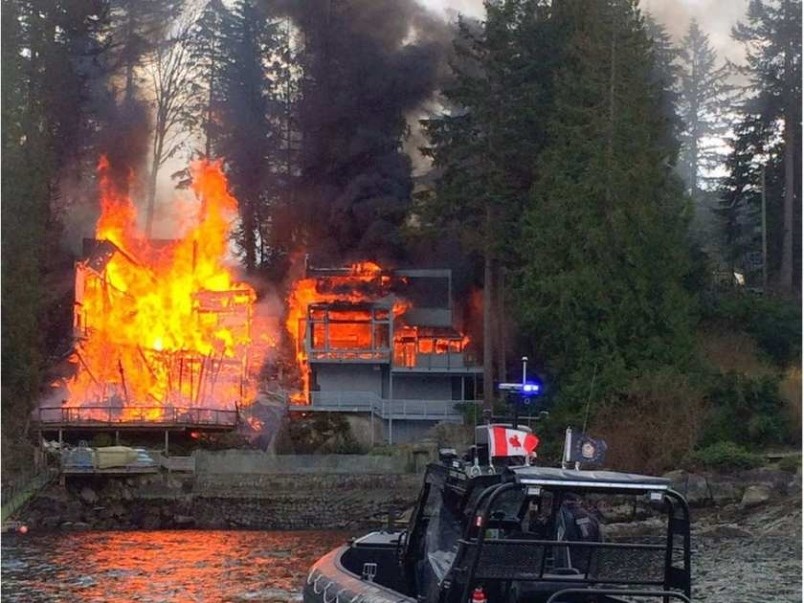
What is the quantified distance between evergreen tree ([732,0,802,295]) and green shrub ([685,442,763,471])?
19.0 metres

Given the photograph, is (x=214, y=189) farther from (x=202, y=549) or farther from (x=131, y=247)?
(x=202, y=549)

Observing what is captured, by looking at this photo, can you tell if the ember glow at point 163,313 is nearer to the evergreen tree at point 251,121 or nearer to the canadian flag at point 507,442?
the evergreen tree at point 251,121

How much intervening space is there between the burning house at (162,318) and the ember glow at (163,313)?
0.05 meters

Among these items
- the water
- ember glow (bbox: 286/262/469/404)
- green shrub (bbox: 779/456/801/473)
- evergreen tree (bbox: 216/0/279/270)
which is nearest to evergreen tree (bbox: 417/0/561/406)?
ember glow (bbox: 286/262/469/404)

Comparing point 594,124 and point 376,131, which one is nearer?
point 594,124

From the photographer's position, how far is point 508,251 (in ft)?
190

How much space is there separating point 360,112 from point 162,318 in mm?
16490

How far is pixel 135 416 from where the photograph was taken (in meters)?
55.8

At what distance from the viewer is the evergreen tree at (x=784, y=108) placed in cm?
6506

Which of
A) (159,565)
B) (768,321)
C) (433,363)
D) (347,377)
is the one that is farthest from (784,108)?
(159,565)

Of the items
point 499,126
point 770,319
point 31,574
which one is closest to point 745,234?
point 770,319

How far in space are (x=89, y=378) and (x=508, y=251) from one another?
2103 cm

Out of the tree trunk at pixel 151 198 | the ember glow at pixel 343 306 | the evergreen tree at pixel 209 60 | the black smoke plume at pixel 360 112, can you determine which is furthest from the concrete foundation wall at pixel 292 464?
the evergreen tree at pixel 209 60

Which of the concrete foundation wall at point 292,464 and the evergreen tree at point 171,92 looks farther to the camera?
the evergreen tree at point 171,92
